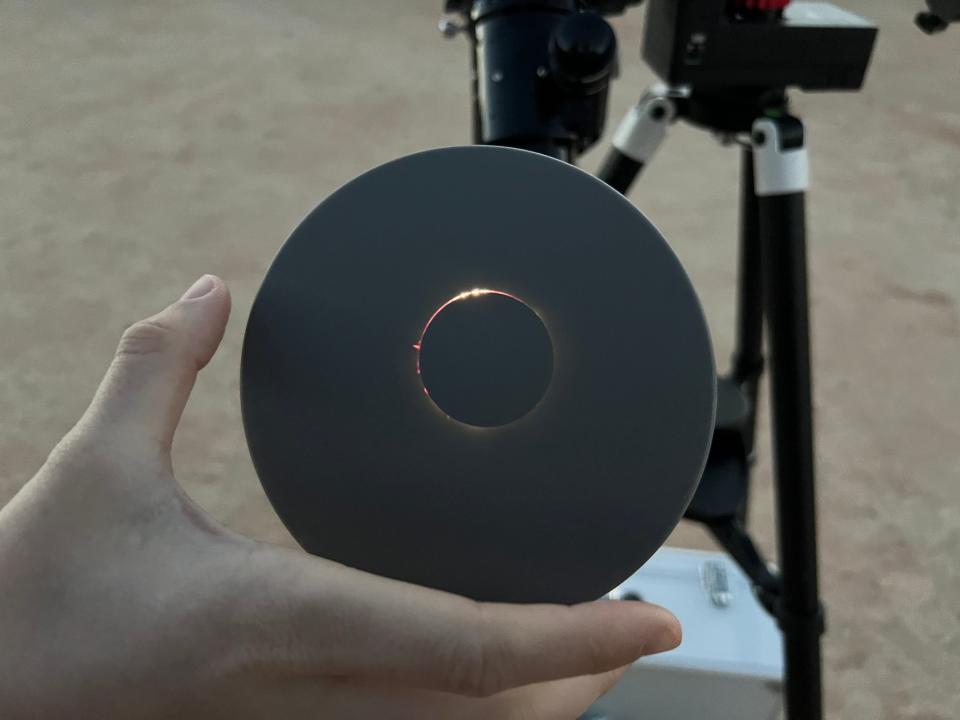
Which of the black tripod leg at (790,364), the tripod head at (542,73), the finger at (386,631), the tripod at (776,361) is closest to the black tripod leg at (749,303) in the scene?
the tripod at (776,361)

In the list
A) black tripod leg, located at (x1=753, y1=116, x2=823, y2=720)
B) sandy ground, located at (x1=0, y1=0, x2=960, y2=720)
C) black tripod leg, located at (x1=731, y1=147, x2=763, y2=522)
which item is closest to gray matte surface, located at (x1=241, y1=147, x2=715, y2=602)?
black tripod leg, located at (x1=753, y1=116, x2=823, y2=720)

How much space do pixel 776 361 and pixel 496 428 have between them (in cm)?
33

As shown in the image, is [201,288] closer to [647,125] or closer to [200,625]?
[200,625]

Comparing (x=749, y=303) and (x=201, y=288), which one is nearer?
(x=201, y=288)

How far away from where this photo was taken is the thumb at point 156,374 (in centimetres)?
A: 30

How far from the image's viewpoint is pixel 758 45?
50 centimetres

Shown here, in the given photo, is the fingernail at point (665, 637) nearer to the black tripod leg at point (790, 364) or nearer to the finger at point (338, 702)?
the finger at point (338, 702)

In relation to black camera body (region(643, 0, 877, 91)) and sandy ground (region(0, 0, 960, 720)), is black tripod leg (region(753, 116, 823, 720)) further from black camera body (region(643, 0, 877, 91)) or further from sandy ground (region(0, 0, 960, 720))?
sandy ground (region(0, 0, 960, 720))

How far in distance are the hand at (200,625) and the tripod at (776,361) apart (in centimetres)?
33

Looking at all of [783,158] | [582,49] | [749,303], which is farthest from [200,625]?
[749,303]

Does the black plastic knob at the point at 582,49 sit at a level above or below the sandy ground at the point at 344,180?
above

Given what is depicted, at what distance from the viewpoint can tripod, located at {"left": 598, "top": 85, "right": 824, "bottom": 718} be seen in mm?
540

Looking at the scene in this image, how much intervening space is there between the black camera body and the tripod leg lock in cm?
3

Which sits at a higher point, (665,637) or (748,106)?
(748,106)
